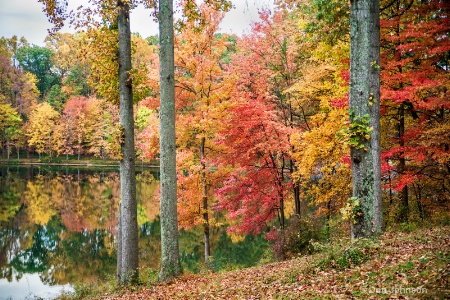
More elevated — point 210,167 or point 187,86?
point 187,86

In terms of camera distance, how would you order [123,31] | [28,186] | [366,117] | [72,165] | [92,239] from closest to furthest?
[366,117], [123,31], [92,239], [28,186], [72,165]

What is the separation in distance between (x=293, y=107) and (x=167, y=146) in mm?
11485

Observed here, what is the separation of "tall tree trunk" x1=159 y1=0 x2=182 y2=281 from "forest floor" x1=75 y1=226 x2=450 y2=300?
1.84 ft

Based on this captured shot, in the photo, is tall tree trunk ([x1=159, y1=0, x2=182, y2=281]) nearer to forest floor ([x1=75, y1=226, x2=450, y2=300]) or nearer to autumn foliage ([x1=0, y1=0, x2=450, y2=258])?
forest floor ([x1=75, y1=226, x2=450, y2=300])

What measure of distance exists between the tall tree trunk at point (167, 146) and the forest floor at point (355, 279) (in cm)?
56

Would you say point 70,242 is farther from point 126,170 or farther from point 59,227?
point 126,170

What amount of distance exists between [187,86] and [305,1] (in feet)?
22.0

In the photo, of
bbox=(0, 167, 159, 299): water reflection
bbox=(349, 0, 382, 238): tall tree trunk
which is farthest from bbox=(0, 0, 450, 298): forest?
bbox=(0, 167, 159, 299): water reflection

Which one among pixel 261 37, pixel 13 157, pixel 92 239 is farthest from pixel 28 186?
pixel 261 37

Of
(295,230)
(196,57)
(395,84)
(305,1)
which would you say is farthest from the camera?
(305,1)

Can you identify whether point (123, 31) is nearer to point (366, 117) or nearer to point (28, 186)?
point (366, 117)

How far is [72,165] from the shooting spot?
194 feet

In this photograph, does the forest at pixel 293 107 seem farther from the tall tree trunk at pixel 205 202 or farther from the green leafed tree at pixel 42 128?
the green leafed tree at pixel 42 128

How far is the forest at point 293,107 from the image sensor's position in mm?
8836
